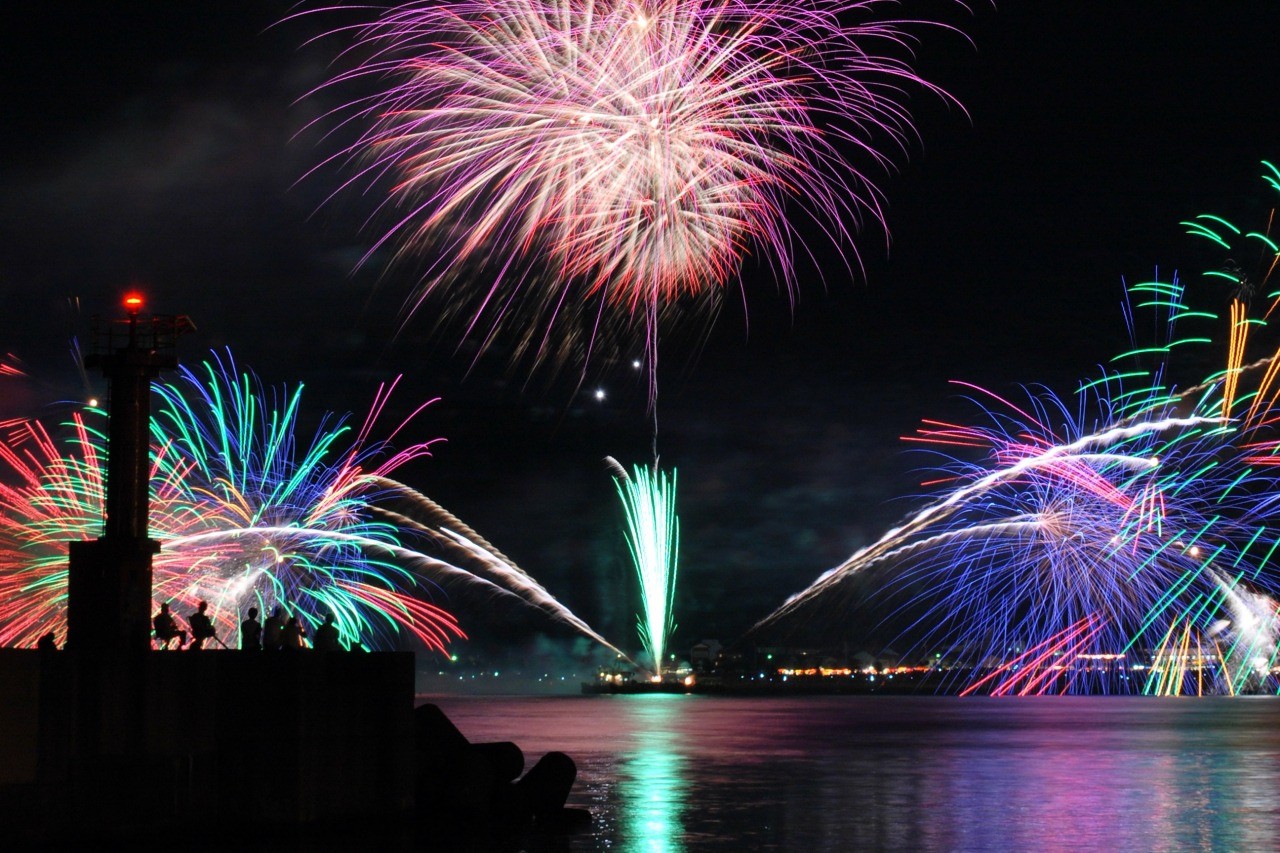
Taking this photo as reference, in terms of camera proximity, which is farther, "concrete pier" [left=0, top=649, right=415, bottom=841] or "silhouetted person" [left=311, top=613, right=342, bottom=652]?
"silhouetted person" [left=311, top=613, right=342, bottom=652]

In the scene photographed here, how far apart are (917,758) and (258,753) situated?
35837 mm

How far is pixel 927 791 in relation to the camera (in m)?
40.0

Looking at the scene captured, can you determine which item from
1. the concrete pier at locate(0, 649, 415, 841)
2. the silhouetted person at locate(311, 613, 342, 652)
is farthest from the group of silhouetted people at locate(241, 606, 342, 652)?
the concrete pier at locate(0, 649, 415, 841)

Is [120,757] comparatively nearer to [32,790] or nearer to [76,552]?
[32,790]

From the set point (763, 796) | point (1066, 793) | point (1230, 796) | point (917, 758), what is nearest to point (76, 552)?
point (763, 796)

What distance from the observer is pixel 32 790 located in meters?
Result: 24.0

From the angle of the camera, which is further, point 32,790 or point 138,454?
point 138,454

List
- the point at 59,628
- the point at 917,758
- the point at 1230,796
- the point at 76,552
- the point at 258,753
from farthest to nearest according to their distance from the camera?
the point at 917,758 < the point at 59,628 < the point at 1230,796 < the point at 76,552 < the point at 258,753

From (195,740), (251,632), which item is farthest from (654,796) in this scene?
(195,740)

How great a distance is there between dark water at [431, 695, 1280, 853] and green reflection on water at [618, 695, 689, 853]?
0.18 feet

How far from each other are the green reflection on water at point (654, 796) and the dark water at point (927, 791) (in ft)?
0.18

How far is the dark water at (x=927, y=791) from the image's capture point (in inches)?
1141

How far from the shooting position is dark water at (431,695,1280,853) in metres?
29.0

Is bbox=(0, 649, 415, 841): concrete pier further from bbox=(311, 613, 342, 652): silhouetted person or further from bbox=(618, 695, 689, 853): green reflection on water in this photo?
bbox=(618, 695, 689, 853): green reflection on water
